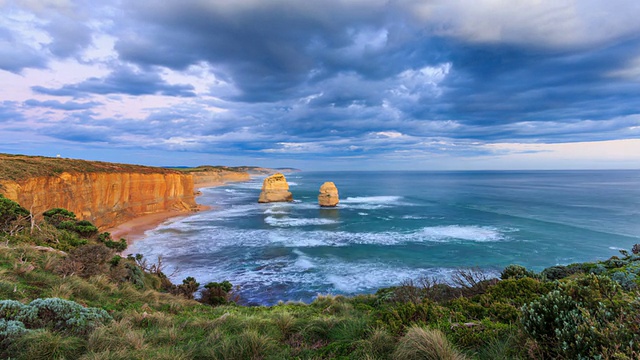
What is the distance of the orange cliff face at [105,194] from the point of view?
23.9m

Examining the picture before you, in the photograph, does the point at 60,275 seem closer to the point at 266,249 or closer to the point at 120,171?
the point at 266,249

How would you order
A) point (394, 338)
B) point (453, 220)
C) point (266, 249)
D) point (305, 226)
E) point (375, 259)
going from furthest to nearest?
point (453, 220) < point (305, 226) < point (266, 249) < point (375, 259) < point (394, 338)

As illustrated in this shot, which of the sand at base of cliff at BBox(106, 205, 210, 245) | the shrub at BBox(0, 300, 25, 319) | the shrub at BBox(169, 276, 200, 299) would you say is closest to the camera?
the shrub at BBox(0, 300, 25, 319)

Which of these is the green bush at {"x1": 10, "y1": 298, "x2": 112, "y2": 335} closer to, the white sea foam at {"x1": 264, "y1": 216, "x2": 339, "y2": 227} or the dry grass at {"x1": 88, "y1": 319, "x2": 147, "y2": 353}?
the dry grass at {"x1": 88, "y1": 319, "x2": 147, "y2": 353}

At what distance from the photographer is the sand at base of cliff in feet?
101

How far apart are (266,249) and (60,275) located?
1837cm

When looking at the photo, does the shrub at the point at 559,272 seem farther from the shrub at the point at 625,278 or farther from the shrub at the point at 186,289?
the shrub at the point at 186,289

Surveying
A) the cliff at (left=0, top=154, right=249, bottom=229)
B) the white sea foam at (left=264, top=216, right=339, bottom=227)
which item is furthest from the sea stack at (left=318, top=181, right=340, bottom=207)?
the cliff at (left=0, top=154, right=249, bottom=229)

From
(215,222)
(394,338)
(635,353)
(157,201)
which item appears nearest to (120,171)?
(157,201)

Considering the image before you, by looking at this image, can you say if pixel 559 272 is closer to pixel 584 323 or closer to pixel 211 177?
pixel 584 323

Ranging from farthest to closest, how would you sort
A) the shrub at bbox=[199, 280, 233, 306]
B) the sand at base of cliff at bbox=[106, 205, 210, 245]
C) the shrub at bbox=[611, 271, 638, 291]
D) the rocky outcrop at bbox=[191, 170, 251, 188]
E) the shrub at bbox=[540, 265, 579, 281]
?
the rocky outcrop at bbox=[191, 170, 251, 188]
the sand at base of cliff at bbox=[106, 205, 210, 245]
the shrub at bbox=[199, 280, 233, 306]
the shrub at bbox=[540, 265, 579, 281]
the shrub at bbox=[611, 271, 638, 291]

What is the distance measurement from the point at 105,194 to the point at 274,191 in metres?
31.1

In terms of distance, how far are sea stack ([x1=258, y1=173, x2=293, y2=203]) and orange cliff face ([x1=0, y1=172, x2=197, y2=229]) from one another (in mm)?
14211

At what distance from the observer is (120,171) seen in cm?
3847
